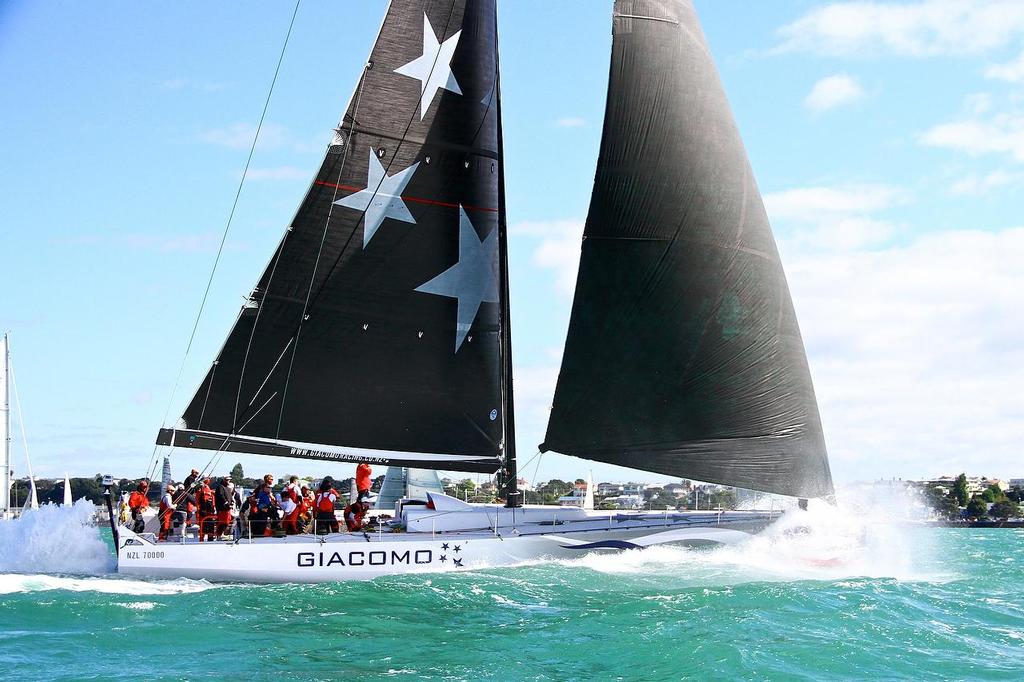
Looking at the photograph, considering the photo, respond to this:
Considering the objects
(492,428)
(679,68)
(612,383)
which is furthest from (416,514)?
(679,68)

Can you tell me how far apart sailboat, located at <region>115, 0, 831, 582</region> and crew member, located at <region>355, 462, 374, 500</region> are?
30 cm

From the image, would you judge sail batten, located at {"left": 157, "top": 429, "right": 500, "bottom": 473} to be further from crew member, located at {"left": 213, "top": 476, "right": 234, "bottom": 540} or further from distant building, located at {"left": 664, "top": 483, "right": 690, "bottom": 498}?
distant building, located at {"left": 664, "top": 483, "right": 690, "bottom": 498}

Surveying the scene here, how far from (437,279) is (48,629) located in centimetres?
895

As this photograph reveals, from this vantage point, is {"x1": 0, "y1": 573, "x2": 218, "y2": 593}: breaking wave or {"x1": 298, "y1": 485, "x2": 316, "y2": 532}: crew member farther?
{"x1": 298, "y1": 485, "x2": 316, "y2": 532}: crew member

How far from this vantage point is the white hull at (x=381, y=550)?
1698 centimetres

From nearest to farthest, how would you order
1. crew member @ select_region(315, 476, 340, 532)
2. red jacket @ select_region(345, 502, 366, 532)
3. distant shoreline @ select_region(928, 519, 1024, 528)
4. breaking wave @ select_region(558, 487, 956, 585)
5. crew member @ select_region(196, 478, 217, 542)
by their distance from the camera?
1. breaking wave @ select_region(558, 487, 956, 585)
2. crew member @ select_region(196, 478, 217, 542)
3. crew member @ select_region(315, 476, 340, 532)
4. red jacket @ select_region(345, 502, 366, 532)
5. distant shoreline @ select_region(928, 519, 1024, 528)

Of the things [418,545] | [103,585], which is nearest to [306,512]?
[418,545]

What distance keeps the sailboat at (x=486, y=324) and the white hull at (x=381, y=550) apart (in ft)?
0.14

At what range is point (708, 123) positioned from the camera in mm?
18922

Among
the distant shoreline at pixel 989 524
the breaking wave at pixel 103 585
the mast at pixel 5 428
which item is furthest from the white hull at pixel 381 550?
the distant shoreline at pixel 989 524

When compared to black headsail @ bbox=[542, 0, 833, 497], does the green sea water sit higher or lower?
lower

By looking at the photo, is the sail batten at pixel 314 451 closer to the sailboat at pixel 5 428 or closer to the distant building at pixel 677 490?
the distant building at pixel 677 490

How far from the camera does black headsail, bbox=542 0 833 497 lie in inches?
710

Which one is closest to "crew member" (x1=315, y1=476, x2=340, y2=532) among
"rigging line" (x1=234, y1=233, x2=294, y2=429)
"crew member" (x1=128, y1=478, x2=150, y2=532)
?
"rigging line" (x1=234, y1=233, x2=294, y2=429)
